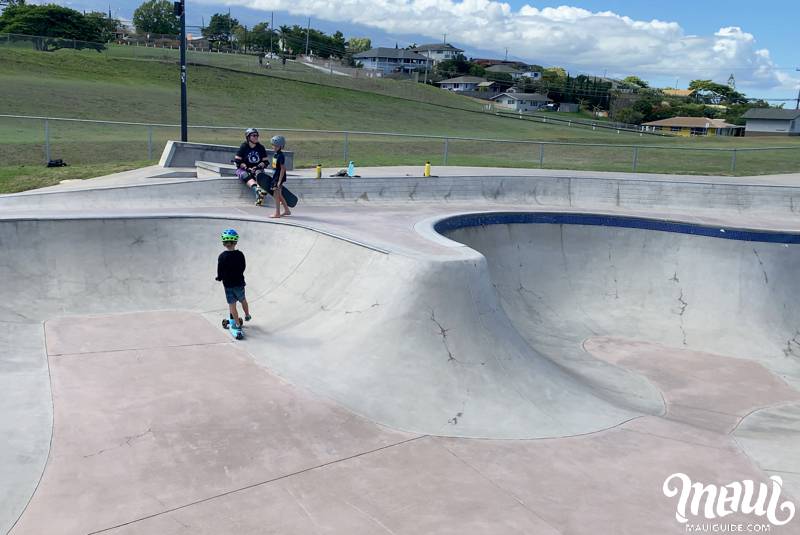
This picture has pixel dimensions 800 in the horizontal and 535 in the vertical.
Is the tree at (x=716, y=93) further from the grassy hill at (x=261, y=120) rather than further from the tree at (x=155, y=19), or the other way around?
the tree at (x=155, y=19)

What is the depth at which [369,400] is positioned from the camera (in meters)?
7.29

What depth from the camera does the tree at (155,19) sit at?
146m

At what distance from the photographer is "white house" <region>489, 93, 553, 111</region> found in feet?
358

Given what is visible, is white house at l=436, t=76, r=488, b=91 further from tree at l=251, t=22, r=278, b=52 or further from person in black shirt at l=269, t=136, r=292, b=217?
person in black shirt at l=269, t=136, r=292, b=217

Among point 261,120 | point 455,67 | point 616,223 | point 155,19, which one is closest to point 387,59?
point 455,67

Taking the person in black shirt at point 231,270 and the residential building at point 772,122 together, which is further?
the residential building at point 772,122

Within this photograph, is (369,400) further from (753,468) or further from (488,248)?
(488,248)

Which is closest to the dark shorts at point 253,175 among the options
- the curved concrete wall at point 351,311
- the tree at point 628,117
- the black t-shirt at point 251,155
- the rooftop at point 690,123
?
the black t-shirt at point 251,155

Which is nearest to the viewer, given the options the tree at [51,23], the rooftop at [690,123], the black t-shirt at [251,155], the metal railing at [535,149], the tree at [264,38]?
the black t-shirt at [251,155]

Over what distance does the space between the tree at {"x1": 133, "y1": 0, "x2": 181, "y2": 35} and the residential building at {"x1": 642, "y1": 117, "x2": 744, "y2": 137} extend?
342ft

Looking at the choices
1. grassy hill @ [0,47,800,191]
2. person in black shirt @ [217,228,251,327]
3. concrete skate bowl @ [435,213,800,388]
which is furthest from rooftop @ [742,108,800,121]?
person in black shirt @ [217,228,251,327]

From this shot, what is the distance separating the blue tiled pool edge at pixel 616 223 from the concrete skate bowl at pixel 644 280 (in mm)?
21

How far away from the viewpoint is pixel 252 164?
1398cm

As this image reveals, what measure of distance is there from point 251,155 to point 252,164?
8.5 inches
